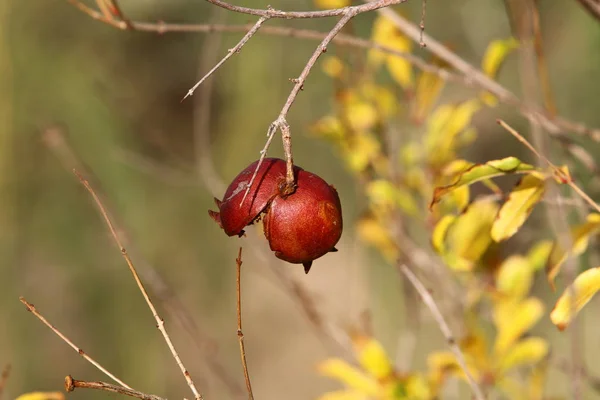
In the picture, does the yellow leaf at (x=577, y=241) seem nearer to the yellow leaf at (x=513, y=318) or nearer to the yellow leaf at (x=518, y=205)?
the yellow leaf at (x=518, y=205)

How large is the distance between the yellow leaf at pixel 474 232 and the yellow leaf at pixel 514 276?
16 centimetres

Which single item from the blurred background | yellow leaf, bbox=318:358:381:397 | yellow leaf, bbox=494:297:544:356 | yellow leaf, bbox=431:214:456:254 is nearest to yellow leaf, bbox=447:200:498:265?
yellow leaf, bbox=431:214:456:254

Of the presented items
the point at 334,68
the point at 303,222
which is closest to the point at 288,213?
the point at 303,222

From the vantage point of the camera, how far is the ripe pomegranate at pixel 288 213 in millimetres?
734

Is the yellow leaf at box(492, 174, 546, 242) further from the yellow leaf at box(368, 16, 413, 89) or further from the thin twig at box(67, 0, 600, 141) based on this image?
the yellow leaf at box(368, 16, 413, 89)

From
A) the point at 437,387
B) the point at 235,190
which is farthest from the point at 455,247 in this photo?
the point at 235,190

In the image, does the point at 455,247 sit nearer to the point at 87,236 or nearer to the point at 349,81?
the point at 349,81

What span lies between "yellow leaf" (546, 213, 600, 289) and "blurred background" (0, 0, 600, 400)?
1.70 metres

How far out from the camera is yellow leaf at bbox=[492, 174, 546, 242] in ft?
3.21

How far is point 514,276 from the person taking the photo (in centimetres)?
134

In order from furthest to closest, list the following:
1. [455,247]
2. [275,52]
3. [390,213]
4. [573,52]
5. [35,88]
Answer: [275,52] < [35,88] < [573,52] < [390,213] < [455,247]

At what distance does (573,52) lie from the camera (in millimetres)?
3309

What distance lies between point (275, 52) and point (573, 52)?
194cm

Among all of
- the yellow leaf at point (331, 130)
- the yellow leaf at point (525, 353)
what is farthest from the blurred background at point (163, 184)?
the yellow leaf at point (525, 353)
